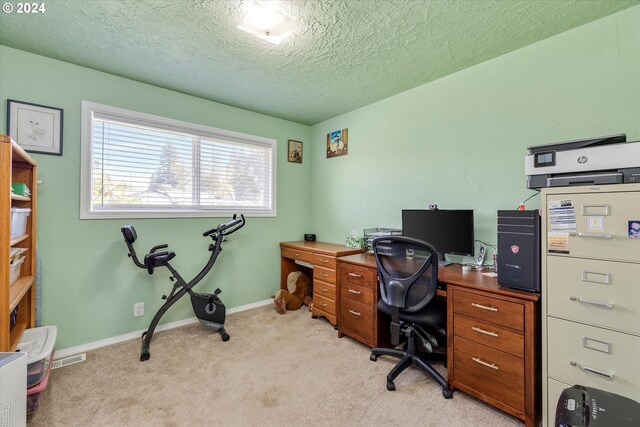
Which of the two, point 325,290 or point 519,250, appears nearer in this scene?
point 519,250

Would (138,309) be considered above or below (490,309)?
below

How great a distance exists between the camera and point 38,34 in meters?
1.96

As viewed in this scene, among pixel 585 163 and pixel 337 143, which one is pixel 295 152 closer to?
pixel 337 143

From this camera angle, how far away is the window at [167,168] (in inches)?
98.8

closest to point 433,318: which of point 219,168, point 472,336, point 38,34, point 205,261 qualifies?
point 472,336

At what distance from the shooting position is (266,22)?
180cm

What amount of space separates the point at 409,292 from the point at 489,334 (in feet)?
1.71

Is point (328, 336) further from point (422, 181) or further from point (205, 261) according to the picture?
point (422, 181)

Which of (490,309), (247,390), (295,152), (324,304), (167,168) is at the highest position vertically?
(295,152)

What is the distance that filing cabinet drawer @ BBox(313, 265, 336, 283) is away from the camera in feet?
9.34

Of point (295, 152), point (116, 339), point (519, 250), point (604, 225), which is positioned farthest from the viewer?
point (295, 152)

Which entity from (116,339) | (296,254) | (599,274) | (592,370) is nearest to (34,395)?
(116,339)

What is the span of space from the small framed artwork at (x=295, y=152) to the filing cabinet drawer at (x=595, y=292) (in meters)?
3.06

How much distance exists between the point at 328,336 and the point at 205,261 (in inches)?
62.6
